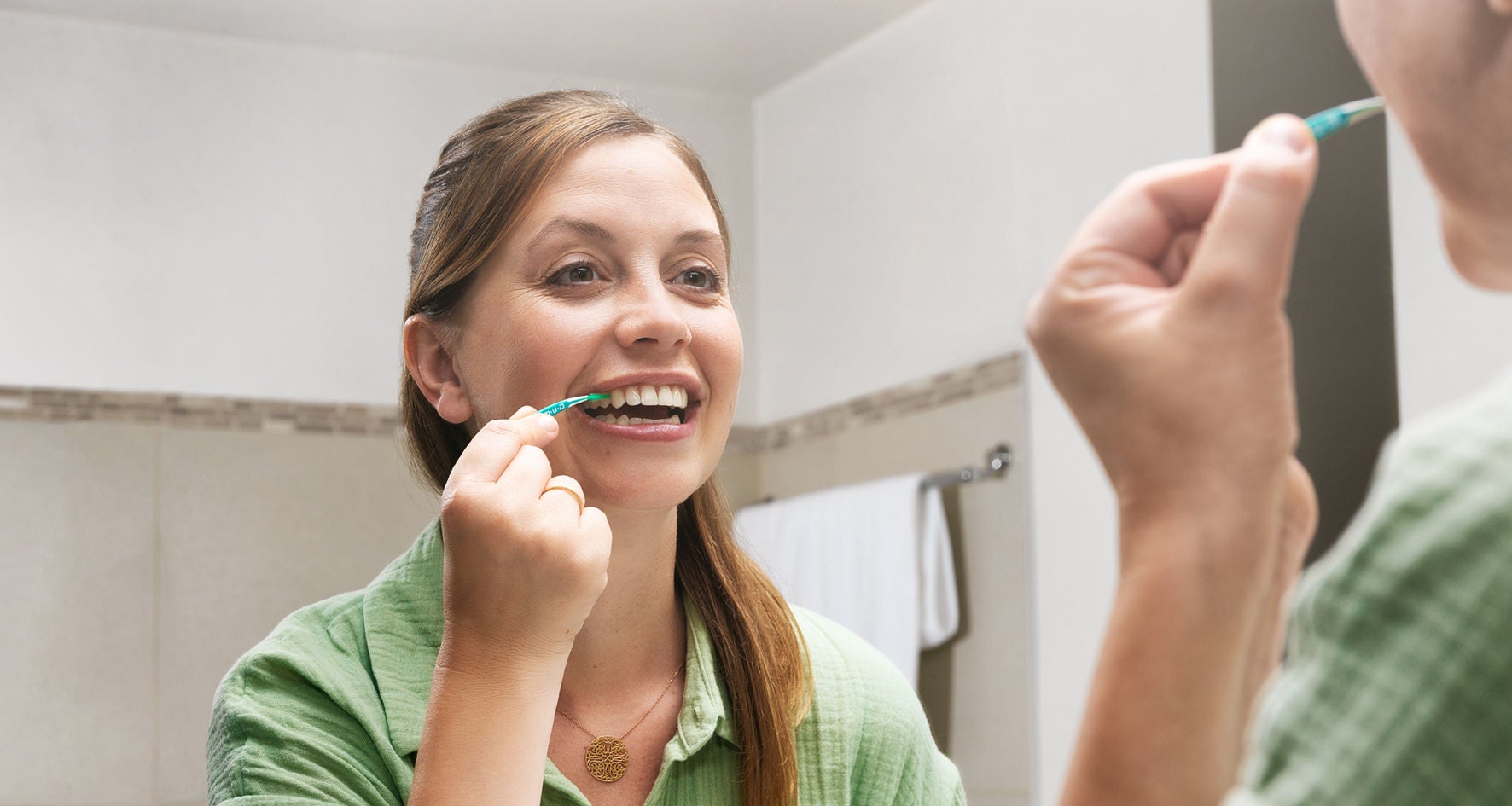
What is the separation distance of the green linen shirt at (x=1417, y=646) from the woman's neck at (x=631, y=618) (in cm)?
77

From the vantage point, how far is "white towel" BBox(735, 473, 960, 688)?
2250 mm

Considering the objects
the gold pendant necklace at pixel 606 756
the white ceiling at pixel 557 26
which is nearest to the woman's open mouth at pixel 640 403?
the gold pendant necklace at pixel 606 756

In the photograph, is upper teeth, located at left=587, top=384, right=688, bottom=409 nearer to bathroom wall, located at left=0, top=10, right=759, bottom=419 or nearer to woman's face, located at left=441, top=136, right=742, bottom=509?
woman's face, located at left=441, top=136, right=742, bottom=509

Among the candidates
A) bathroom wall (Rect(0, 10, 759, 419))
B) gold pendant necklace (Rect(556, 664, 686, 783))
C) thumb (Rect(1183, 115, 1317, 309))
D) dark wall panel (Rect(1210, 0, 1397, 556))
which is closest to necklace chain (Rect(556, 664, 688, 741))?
gold pendant necklace (Rect(556, 664, 686, 783))

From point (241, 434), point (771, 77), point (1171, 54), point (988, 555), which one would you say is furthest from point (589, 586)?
point (771, 77)

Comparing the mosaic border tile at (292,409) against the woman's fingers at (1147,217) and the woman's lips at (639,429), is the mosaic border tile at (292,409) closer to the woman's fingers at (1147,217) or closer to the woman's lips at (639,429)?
the woman's lips at (639,429)

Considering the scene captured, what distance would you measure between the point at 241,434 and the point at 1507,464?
2421 mm

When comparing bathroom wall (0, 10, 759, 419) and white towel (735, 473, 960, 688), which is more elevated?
bathroom wall (0, 10, 759, 419)

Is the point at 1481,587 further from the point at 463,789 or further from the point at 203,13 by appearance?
the point at 203,13

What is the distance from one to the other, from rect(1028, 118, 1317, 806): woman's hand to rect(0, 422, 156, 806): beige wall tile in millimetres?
2288

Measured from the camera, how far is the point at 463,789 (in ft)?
2.64

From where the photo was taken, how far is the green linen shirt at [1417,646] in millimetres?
315

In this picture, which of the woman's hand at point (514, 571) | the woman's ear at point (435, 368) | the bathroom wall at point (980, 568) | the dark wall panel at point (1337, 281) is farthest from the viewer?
the bathroom wall at point (980, 568)

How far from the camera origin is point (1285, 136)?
0.44m
